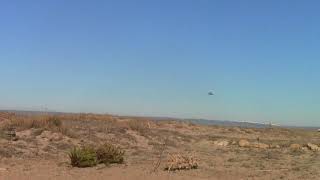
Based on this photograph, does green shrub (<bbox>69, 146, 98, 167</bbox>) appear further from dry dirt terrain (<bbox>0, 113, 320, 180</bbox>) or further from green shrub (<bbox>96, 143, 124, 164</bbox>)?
green shrub (<bbox>96, 143, 124, 164</bbox>)

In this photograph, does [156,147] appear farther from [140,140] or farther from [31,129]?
[31,129]

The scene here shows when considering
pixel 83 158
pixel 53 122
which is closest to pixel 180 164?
pixel 83 158

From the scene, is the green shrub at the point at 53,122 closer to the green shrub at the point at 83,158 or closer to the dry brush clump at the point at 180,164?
the green shrub at the point at 83,158

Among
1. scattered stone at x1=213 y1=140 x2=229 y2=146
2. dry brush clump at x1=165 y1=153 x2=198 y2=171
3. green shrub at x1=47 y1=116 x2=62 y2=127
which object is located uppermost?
green shrub at x1=47 y1=116 x2=62 y2=127

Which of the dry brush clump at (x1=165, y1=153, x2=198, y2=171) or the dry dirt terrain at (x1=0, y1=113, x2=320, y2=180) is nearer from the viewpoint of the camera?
the dry dirt terrain at (x1=0, y1=113, x2=320, y2=180)

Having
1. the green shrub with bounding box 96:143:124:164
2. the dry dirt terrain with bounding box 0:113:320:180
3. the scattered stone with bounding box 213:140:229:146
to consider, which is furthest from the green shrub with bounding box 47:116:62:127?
the green shrub with bounding box 96:143:124:164

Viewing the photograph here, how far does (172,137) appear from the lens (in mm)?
36844

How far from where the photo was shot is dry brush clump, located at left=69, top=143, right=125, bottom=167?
2016cm

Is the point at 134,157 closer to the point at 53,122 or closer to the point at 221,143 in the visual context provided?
the point at 53,122

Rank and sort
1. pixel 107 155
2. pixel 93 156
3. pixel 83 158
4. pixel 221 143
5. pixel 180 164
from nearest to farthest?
pixel 180 164 → pixel 83 158 → pixel 93 156 → pixel 107 155 → pixel 221 143

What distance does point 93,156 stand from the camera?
20.5 meters

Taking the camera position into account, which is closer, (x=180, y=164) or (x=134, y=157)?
(x=180, y=164)

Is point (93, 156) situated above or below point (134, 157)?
above

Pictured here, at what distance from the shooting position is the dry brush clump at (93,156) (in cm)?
2016
